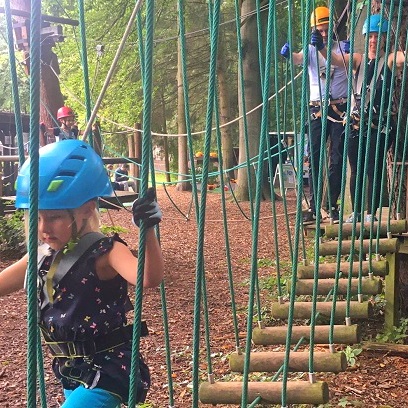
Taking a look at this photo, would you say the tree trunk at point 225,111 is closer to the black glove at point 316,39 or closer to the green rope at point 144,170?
the black glove at point 316,39

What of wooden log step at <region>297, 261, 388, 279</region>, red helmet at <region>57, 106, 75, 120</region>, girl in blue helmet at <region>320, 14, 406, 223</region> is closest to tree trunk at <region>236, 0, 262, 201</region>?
red helmet at <region>57, 106, 75, 120</region>

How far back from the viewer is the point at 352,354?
153 inches

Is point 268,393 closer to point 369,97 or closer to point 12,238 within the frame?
point 369,97

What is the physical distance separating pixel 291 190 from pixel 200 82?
4.09 meters

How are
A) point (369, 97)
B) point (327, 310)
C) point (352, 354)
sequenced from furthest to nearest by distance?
1. point (369, 97)
2. point (352, 354)
3. point (327, 310)

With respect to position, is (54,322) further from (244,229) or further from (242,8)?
(242,8)

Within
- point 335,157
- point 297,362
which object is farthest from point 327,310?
point 335,157

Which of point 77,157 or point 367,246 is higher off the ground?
point 77,157

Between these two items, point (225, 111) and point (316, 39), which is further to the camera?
point (225, 111)

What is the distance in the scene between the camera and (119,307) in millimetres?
1819

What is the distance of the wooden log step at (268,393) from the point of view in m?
2.69

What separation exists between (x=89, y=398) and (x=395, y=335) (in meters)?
2.86

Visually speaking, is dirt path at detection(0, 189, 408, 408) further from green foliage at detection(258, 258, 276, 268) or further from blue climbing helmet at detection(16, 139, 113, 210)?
blue climbing helmet at detection(16, 139, 113, 210)

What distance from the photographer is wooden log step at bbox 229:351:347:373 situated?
2.87 m
